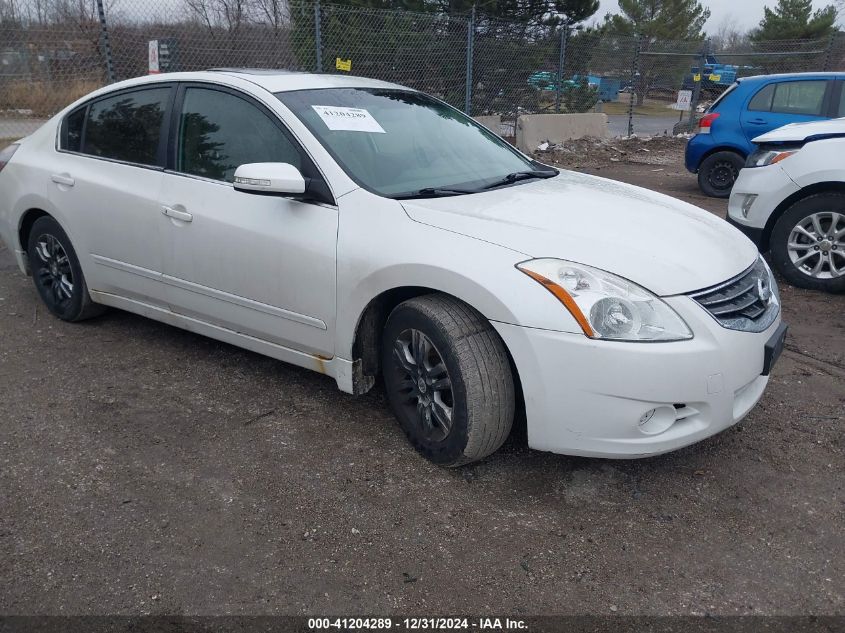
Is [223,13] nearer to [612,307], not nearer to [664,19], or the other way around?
[612,307]

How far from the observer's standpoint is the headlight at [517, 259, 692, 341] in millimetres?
2621

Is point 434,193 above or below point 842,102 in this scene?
below

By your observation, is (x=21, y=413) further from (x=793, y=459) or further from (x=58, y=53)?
(x=58, y=53)

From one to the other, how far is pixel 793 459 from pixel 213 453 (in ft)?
8.32

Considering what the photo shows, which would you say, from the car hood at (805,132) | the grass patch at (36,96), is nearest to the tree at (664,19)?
the grass patch at (36,96)

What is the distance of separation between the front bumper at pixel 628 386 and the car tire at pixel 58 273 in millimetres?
3023

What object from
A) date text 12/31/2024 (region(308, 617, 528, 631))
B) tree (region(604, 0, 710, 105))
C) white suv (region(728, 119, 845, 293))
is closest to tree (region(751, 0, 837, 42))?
tree (region(604, 0, 710, 105))

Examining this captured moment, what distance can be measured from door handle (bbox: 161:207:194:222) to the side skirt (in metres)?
0.54

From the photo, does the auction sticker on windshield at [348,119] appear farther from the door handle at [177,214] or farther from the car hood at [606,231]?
the door handle at [177,214]

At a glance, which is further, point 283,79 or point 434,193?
point 283,79

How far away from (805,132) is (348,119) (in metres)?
3.91

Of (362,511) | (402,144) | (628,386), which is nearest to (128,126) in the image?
(402,144)

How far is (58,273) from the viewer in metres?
4.68

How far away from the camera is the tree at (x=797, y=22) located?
3397cm
